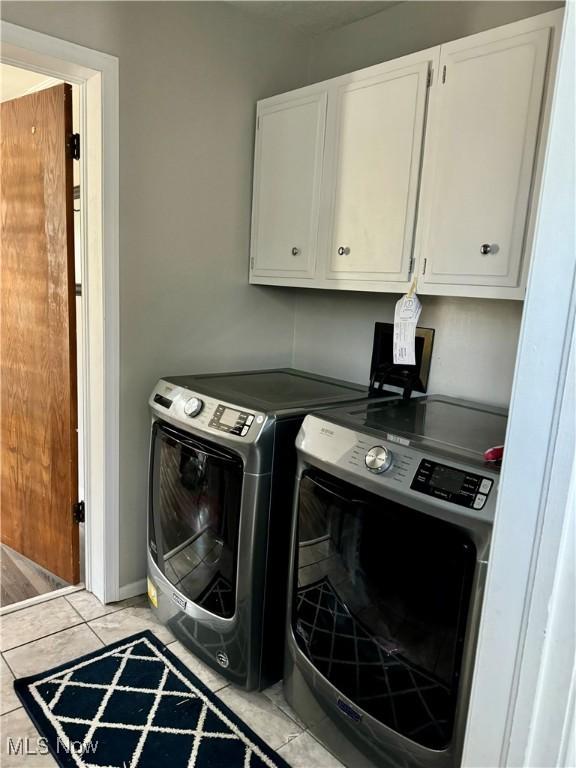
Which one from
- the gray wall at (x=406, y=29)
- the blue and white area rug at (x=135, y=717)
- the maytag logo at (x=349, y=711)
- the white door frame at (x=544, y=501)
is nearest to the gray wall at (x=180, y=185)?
the gray wall at (x=406, y=29)

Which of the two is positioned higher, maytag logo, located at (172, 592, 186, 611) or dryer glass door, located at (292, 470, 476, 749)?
dryer glass door, located at (292, 470, 476, 749)

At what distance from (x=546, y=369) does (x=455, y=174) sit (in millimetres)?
1244

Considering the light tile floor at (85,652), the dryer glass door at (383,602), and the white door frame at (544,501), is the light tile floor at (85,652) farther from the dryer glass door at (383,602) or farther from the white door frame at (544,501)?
the white door frame at (544,501)

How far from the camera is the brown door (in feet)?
7.28

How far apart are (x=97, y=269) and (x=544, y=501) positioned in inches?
74.3

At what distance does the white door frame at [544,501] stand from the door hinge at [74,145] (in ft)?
6.45

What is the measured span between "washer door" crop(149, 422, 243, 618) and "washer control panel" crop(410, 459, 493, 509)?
0.65 m

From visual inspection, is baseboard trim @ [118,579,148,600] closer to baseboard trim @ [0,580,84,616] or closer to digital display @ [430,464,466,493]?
baseboard trim @ [0,580,84,616]

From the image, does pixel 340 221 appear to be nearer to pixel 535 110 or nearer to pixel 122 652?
pixel 535 110

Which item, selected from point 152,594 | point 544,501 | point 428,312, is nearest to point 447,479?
point 544,501

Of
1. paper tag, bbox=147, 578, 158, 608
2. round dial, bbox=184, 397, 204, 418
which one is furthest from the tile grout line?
round dial, bbox=184, 397, 204, 418

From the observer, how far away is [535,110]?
148cm

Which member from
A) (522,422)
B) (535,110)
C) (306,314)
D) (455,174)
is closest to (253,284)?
(306,314)

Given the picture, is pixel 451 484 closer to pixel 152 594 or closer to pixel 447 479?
pixel 447 479
